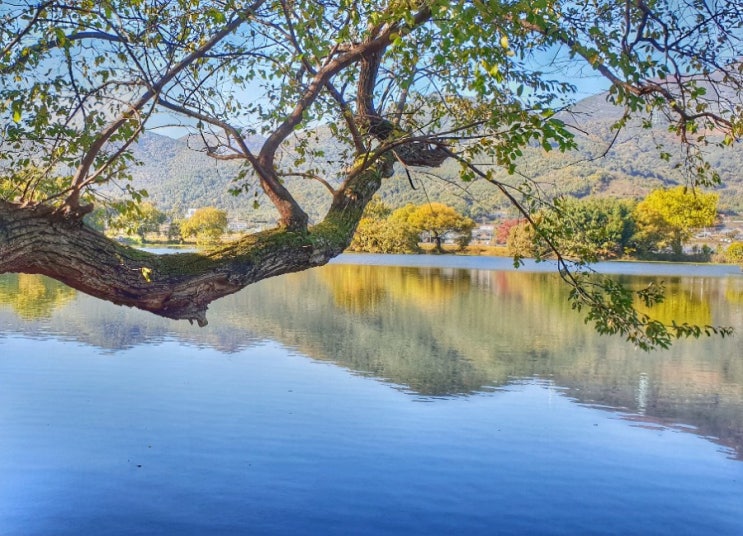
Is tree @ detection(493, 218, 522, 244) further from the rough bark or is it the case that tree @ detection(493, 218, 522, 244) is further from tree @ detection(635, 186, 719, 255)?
→ the rough bark

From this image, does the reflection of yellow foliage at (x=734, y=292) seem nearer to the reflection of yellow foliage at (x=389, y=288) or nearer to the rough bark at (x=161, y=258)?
the reflection of yellow foliage at (x=389, y=288)

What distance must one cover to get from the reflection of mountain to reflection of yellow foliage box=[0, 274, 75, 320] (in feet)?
0.57

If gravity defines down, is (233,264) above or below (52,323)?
above

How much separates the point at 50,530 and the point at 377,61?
11.8 feet

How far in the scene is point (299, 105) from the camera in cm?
428

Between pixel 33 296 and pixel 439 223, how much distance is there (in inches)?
1487

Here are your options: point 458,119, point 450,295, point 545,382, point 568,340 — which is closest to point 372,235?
point 450,295

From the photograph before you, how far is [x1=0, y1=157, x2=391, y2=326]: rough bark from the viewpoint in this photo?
333 centimetres

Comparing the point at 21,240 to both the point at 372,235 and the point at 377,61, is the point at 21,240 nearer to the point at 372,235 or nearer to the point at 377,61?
the point at 377,61

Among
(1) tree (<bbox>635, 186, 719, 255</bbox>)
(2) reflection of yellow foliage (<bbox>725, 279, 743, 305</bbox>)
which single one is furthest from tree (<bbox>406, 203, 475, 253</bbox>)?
(2) reflection of yellow foliage (<bbox>725, 279, 743, 305</bbox>)

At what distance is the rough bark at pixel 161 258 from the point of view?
333 centimetres

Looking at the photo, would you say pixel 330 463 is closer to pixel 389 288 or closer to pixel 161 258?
pixel 161 258

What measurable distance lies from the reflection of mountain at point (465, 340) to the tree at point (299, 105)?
3.99 metres

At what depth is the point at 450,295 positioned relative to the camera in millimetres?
20656
